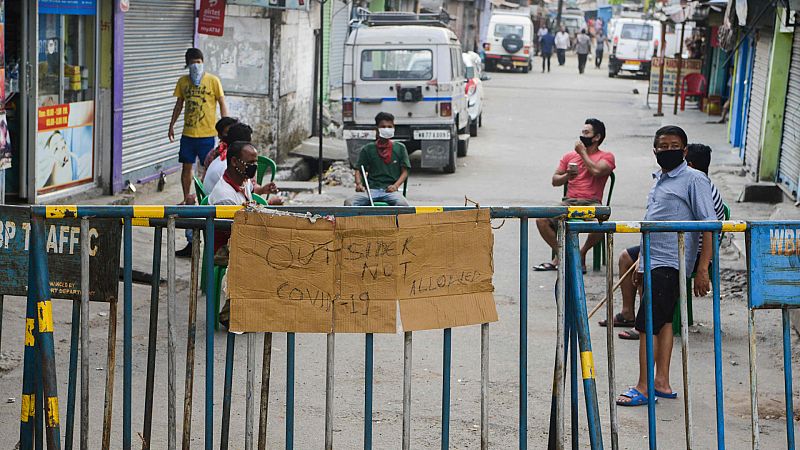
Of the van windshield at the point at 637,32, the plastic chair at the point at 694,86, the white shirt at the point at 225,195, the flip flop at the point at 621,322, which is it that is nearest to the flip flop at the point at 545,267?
the flip flop at the point at 621,322

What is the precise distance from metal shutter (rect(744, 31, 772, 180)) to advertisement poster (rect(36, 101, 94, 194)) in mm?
9529

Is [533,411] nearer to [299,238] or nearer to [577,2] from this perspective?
[299,238]

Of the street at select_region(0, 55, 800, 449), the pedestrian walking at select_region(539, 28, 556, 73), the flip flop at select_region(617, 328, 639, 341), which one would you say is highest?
the pedestrian walking at select_region(539, 28, 556, 73)

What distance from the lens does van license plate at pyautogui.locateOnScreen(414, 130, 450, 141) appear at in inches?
674

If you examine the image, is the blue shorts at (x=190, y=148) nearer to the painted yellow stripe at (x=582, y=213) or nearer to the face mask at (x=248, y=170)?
the face mask at (x=248, y=170)

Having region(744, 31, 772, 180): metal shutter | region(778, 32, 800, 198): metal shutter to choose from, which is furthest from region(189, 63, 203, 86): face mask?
region(744, 31, 772, 180): metal shutter

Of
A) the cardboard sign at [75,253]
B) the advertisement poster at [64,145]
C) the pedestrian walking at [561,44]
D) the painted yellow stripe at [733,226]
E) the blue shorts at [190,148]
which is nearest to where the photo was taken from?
the cardboard sign at [75,253]

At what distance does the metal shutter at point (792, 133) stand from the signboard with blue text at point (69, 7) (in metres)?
8.88

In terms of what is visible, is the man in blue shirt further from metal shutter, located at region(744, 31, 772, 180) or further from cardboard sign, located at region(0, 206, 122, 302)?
metal shutter, located at region(744, 31, 772, 180)

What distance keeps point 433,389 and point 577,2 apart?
7839 cm

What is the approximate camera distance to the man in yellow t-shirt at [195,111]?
1202 centimetres

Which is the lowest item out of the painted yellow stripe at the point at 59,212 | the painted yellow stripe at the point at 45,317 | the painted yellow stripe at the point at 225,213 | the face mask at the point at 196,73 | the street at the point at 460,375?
the street at the point at 460,375

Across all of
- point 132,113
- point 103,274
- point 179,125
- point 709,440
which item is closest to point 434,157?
point 179,125

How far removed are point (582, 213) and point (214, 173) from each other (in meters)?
5.02
